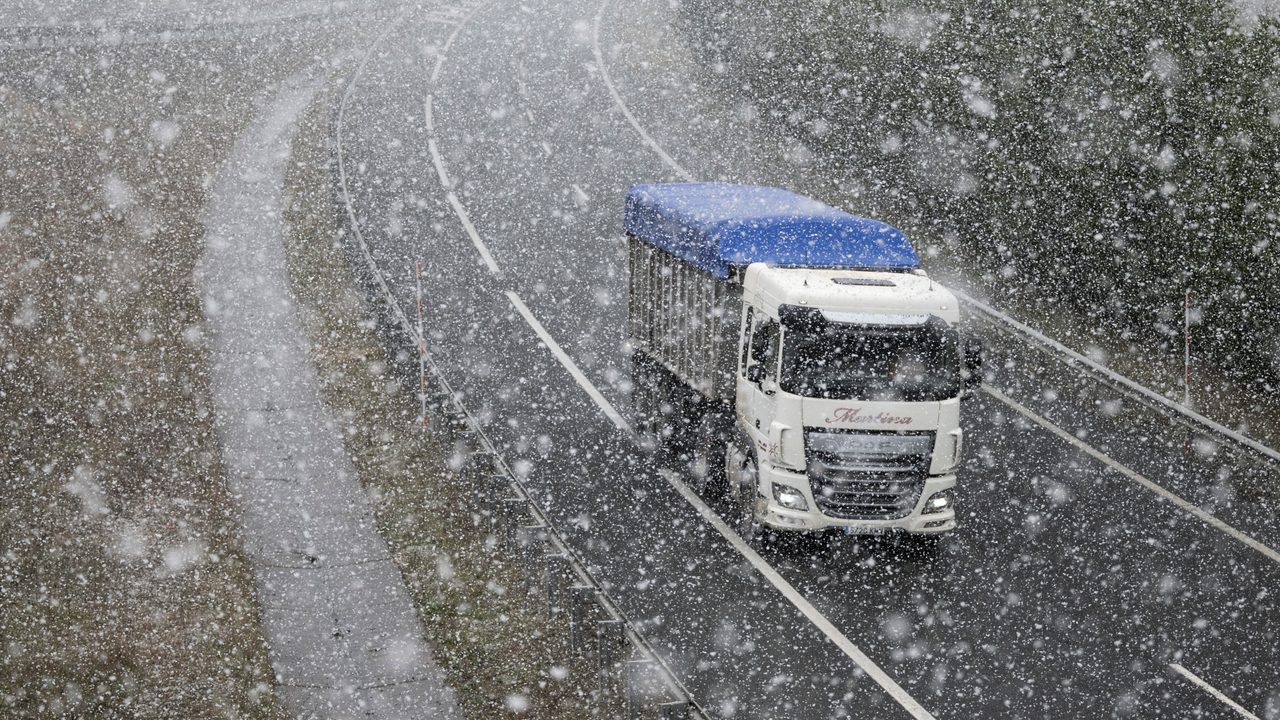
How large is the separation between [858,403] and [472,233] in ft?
51.4

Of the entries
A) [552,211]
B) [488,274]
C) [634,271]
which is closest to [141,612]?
Result: [634,271]

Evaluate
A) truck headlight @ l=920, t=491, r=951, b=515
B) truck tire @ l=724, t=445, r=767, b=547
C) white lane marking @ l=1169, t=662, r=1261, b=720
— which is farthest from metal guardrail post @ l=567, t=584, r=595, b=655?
white lane marking @ l=1169, t=662, r=1261, b=720

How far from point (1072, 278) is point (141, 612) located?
1545cm

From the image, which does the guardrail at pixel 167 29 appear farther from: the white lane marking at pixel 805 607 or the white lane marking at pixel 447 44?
the white lane marking at pixel 805 607

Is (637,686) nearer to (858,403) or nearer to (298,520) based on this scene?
(858,403)

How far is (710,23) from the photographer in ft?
137

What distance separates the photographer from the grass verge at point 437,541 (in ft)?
36.3

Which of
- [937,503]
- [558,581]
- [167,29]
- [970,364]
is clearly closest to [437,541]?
[558,581]

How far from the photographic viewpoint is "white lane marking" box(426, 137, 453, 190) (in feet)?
102

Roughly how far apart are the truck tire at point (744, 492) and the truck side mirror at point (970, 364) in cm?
221

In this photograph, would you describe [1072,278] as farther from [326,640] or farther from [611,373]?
[326,640]

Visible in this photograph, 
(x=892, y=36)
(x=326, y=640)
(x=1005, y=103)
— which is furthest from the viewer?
(x=892, y=36)

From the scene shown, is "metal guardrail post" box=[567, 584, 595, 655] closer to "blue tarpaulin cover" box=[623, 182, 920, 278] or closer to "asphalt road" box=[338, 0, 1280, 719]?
"asphalt road" box=[338, 0, 1280, 719]

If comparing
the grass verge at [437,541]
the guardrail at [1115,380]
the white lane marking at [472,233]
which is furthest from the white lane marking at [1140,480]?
the white lane marking at [472,233]
